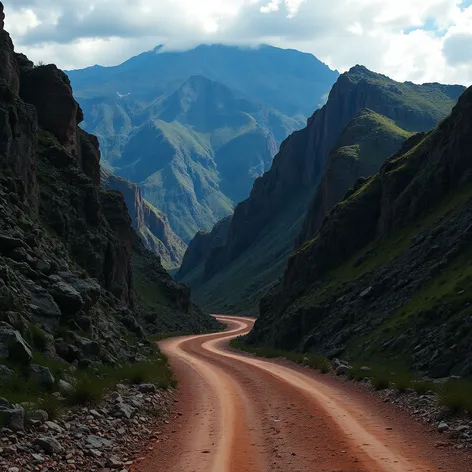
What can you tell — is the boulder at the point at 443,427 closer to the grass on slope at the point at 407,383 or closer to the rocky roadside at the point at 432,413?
the rocky roadside at the point at 432,413

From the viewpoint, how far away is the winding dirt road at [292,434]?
1347 centimetres

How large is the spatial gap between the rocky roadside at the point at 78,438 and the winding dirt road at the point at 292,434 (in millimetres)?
699

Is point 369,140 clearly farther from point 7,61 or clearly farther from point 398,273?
point 7,61

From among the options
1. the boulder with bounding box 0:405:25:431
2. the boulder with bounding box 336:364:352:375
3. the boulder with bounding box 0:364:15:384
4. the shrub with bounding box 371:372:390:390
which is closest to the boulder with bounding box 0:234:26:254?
the boulder with bounding box 0:364:15:384

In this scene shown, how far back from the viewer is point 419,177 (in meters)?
57.9

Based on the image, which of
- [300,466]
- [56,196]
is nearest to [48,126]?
[56,196]

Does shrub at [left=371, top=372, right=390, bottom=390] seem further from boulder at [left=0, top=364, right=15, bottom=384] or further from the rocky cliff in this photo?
boulder at [left=0, top=364, right=15, bottom=384]

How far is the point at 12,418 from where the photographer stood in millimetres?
13094

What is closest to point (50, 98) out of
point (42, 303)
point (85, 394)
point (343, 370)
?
point (42, 303)

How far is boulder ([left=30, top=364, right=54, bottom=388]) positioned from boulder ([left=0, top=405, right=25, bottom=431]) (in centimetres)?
335

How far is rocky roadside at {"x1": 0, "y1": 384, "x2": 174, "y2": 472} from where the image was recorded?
1222 cm

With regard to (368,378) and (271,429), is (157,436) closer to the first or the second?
(271,429)

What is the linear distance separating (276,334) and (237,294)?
443 feet

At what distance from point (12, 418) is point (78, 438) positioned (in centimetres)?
177
